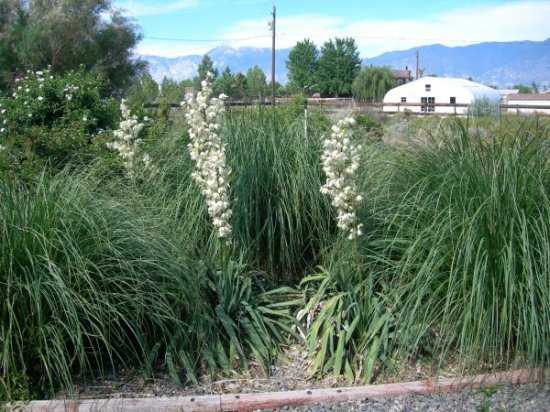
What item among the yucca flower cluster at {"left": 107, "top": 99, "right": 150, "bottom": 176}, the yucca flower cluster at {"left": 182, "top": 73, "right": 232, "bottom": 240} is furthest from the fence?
the yucca flower cluster at {"left": 182, "top": 73, "right": 232, "bottom": 240}

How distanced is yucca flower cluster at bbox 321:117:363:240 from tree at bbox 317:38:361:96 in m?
79.0

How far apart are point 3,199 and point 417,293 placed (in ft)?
9.08

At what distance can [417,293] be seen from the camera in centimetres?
435

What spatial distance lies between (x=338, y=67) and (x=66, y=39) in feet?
213

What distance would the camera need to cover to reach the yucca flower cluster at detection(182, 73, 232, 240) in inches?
190

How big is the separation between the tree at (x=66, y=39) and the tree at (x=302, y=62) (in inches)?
2557

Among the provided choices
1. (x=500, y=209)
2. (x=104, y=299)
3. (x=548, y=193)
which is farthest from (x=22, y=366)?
(x=548, y=193)

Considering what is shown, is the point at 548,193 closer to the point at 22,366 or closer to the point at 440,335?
the point at 440,335

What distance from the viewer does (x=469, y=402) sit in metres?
3.98

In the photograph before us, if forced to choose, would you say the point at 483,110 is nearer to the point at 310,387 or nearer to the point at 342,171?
the point at 342,171

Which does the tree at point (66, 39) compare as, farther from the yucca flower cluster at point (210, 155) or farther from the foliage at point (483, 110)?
the yucca flower cluster at point (210, 155)

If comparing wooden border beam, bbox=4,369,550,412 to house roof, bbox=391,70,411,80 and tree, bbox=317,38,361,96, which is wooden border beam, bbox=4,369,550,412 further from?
house roof, bbox=391,70,411,80

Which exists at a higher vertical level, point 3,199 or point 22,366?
point 3,199

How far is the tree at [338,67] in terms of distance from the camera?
83262 millimetres
